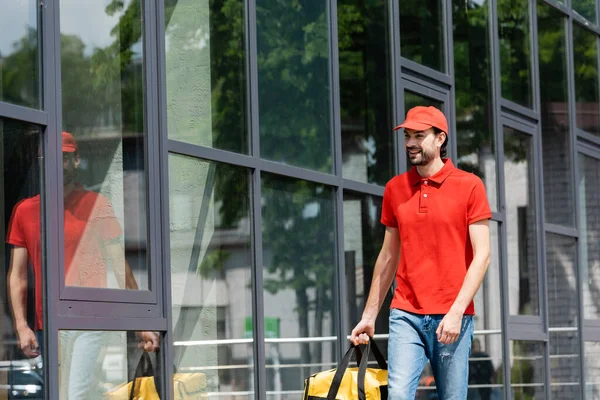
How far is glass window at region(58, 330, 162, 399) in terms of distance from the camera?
6.08m

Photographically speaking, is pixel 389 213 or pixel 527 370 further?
pixel 527 370

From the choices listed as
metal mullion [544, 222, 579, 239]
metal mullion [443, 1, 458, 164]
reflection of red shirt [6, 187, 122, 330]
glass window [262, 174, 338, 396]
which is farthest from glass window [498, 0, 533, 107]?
reflection of red shirt [6, 187, 122, 330]

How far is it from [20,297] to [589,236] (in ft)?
28.7

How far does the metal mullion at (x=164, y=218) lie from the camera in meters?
6.77

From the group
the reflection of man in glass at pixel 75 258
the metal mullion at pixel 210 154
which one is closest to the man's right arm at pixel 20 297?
the reflection of man in glass at pixel 75 258

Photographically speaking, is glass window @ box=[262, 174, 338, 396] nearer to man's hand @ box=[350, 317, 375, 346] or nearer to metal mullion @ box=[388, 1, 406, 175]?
metal mullion @ box=[388, 1, 406, 175]

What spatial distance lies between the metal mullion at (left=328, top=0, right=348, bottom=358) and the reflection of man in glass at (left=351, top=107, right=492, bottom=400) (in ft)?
6.96

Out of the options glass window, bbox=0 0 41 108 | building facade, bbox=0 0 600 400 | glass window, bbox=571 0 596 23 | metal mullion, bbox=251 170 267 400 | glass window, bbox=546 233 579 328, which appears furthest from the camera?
glass window, bbox=571 0 596 23

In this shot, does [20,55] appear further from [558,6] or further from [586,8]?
[586,8]

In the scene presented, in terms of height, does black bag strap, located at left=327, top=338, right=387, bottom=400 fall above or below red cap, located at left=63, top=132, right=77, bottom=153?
below

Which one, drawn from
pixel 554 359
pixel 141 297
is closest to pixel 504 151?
pixel 554 359

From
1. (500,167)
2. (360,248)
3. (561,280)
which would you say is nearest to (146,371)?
(360,248)

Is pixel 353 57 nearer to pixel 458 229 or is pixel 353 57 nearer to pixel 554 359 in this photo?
pixel 458 229

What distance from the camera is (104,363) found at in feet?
21.0
